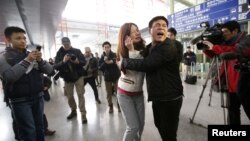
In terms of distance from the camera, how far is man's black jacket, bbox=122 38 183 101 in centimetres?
113

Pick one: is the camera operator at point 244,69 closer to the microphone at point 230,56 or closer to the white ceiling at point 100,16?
the microphone at point 230,56

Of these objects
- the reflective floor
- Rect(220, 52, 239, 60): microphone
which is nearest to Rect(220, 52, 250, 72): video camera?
Rect(220, 52, 239, 60): microphone

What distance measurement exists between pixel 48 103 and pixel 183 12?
18.8 ft

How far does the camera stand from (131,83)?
53.3 inches

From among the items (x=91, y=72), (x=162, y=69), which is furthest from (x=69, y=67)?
(x=162, y=69)

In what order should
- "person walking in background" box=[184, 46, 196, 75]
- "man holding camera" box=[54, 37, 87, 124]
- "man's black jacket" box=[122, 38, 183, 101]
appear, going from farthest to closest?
"person walking in background" box=[184, 46, 196, 75], "man holding camera" box=[54, 37, 87, 124], "man's black jacket" box=[122, 38, 183, 101]

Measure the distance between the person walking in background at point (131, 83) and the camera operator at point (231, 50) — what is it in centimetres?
95

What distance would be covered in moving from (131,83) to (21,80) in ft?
3.40

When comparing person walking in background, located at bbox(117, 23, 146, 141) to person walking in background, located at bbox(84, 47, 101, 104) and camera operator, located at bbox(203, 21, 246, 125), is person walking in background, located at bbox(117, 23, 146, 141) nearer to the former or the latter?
camera operator, located at bbox(203, 21, 246, 125)

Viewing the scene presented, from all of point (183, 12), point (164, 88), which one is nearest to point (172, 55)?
point (164, 88)

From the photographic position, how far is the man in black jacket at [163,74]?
3.73 feet

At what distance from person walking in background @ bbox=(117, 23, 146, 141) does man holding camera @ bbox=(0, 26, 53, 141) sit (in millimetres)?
863

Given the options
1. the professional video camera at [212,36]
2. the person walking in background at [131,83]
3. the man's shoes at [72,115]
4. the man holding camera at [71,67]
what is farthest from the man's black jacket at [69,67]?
the professional video camera at [212,36]

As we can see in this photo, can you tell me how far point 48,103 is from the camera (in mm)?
4254
